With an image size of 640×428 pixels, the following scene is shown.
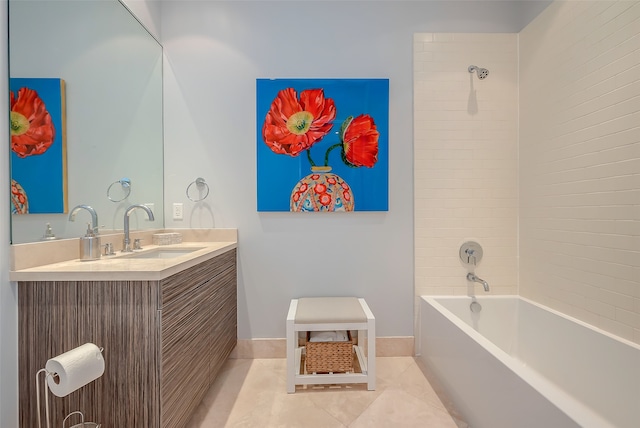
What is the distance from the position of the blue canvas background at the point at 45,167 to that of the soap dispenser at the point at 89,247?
0.16 metres

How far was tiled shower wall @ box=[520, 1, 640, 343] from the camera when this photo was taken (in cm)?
153

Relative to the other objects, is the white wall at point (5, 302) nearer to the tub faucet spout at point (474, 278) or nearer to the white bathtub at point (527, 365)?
the white bathtub at point (527, 365)

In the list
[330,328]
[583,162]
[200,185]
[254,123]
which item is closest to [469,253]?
[583,162]

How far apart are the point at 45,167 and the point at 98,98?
532 mm

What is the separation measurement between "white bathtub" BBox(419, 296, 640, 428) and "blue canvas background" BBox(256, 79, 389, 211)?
89 centimetres

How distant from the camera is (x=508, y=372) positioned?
131cm

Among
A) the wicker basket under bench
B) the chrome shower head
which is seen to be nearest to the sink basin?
the wicker basket under bench

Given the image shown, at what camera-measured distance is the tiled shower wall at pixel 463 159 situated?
7.73 ft

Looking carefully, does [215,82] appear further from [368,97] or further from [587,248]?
[587,248]

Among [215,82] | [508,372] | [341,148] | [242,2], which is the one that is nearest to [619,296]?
[508,372]

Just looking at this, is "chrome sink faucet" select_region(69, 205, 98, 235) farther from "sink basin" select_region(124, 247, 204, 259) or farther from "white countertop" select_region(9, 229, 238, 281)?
"sink basin" select_region(124, 247, 204, 259)

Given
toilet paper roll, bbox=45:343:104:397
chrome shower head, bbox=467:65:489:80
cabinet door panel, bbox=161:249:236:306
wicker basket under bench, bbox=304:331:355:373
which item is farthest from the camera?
chrome shower head, bbox=467:65:489:80

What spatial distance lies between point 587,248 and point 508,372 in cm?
94

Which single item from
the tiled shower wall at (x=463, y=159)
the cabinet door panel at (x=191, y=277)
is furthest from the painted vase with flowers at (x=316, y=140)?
the cabinet door panel at (x=191, y=277)
